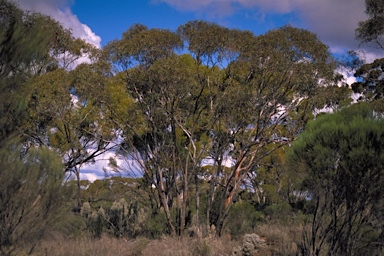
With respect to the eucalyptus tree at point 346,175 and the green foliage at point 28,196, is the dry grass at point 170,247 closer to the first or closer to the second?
the green foliage at point 28,196

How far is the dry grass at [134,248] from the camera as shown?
13.5 meters

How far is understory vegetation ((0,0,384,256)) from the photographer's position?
1153 cm

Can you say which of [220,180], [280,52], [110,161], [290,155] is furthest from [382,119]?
[110,161]

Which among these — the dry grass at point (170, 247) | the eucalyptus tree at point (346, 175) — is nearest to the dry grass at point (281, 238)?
the dry grass at point (170, 247)

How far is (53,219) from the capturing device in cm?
1338

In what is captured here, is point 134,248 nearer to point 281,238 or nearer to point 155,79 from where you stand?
point 281,238

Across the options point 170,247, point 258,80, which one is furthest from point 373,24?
point 170,247

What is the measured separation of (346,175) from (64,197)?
24.4ft

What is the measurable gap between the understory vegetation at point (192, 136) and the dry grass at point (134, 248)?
2.9 inches

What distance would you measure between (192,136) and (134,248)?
628 cm

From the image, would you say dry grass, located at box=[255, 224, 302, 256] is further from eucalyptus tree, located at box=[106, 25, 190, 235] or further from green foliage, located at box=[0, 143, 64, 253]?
green foliage, located at box=[0, 143, 64, 253]

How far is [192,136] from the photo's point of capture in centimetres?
2056

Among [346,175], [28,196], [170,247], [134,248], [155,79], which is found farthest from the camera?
[155,79]

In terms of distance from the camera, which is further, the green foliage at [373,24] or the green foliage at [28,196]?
the green foliage at [373,24]
